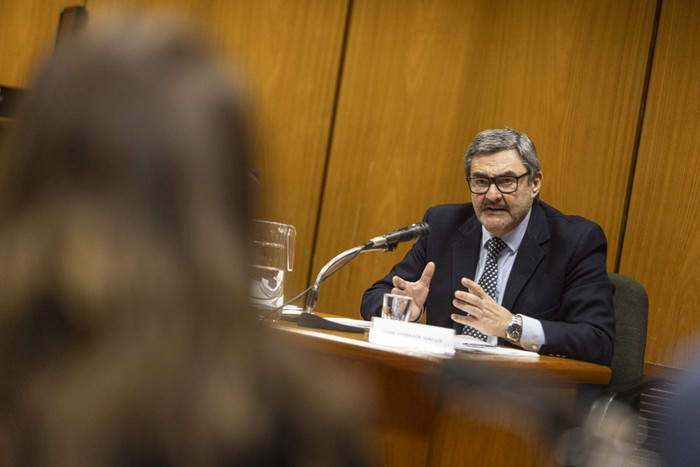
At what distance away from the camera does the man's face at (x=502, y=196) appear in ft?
11.5

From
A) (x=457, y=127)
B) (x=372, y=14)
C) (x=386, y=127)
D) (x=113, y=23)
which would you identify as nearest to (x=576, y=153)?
(x=457, y=127)

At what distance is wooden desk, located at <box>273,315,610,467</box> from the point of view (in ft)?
7.55

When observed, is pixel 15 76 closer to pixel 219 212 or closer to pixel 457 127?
pixel 457 127

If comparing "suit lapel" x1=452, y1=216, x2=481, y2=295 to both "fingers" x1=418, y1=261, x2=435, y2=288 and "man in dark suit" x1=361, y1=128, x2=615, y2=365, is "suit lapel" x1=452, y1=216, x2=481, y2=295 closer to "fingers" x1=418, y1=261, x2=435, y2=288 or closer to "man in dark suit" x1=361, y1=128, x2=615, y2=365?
"man in dark suit" x1=361, y1=128, x2=615, y2=365

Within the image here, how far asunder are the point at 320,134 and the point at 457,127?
30.0 inches

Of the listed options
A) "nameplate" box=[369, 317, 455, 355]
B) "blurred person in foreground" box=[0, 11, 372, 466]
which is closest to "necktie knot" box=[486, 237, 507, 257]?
"nameplate" box=[369, 317, 455, 355]

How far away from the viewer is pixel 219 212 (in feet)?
2.08

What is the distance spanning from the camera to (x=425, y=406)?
237cm

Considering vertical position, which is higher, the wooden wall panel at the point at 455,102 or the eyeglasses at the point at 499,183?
the wooden wall panel at the point at 455,102

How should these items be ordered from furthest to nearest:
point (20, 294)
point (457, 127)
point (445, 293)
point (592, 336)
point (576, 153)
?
point (457, 127), point (576, 153), point (445, 293), point (592, 336), point (20, 294)

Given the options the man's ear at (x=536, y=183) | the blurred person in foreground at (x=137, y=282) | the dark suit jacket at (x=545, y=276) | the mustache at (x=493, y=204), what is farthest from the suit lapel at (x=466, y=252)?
the blurred person in foreground at (x=137, y=282)

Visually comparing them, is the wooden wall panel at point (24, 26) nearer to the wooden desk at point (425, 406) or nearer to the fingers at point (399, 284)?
the fingers at point (399, 284)

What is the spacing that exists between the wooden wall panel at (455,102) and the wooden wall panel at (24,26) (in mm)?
1696

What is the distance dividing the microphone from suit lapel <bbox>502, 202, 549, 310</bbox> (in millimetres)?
587
